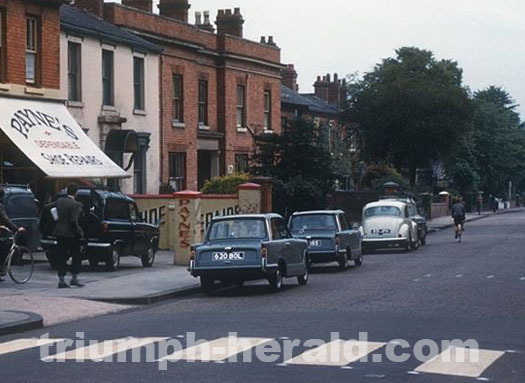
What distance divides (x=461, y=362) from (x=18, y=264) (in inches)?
542

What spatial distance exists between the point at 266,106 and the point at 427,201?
21.2 metres

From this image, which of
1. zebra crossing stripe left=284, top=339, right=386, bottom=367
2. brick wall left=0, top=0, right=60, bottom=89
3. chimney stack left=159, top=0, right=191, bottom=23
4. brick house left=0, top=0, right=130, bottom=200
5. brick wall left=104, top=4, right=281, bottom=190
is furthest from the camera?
chimney stack left=159, top=0, right=191, bottom=23

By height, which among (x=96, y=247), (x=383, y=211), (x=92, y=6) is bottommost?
(x=96, y=247)

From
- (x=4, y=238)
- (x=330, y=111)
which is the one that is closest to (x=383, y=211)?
(x=4, y=238)

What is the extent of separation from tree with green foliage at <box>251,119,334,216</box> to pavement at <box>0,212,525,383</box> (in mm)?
17262

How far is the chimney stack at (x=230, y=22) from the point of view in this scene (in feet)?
176

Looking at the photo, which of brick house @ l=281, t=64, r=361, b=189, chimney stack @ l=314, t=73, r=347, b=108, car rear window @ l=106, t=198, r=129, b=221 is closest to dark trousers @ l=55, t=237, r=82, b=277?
car rear window @ l=106, t=198, r=129, b=221

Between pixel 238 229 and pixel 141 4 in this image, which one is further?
pixel 141 4

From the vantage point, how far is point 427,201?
73.1 metres

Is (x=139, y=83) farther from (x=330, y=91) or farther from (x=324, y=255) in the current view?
(x=330, y=91)

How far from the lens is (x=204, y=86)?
49250 mm

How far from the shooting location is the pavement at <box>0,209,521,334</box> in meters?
18.2

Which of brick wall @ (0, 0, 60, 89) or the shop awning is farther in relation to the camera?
brick wall @ (0, 0, 60, 89)

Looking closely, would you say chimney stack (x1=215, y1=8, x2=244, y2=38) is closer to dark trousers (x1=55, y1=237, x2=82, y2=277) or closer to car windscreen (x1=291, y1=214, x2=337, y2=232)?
car windscreen (x1=291, y1=214, x2=337, y2=232)
